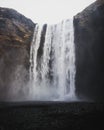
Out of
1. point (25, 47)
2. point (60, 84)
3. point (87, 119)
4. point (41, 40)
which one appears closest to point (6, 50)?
point (25, 47)

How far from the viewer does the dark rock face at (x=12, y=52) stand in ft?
131

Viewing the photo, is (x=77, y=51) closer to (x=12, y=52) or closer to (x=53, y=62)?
(x=53, y=62)

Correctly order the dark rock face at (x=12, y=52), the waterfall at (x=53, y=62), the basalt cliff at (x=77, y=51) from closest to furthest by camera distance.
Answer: the basalt cliff at (x=77, y=51), the waterfall at (x=53, y=62), the dark rock face at (x=12, y=52)

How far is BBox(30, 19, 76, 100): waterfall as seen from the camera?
39812 mm

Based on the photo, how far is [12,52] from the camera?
136ft

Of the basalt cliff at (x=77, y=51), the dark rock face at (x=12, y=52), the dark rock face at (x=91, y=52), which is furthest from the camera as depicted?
the dark rock face at (x=12, y=52)

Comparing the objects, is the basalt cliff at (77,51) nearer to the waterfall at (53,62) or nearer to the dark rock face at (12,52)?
the dark rock face at (12,52)

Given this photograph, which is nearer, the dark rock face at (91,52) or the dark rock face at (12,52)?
the dark rock face at (91,52)

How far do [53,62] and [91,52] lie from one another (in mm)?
8851

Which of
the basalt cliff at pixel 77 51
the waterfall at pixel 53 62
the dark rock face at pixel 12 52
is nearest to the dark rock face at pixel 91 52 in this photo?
the basalt cliff at pixel 77 51

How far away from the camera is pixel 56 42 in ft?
144

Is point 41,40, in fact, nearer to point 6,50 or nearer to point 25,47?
point 25,47

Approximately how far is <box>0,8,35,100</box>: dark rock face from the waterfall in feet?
6.08

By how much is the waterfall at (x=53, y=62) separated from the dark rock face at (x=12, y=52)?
1853mm
